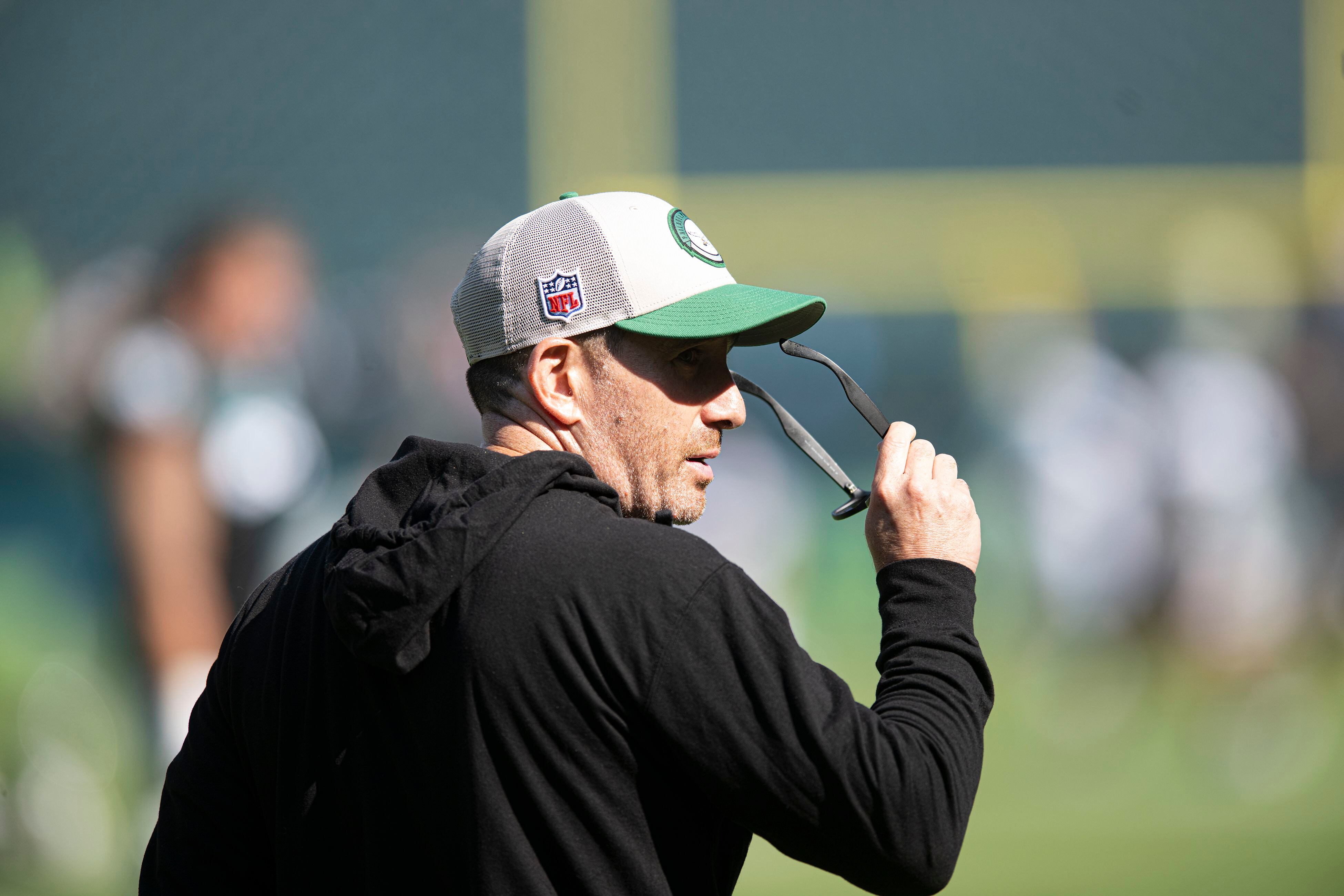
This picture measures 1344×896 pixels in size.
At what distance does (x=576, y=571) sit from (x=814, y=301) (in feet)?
1.81

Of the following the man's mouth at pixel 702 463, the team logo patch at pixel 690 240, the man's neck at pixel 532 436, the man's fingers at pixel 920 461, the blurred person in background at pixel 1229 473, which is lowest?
the blurred person in background at pixel 1229 473

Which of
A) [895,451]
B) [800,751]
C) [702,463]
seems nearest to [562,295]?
[702,463]

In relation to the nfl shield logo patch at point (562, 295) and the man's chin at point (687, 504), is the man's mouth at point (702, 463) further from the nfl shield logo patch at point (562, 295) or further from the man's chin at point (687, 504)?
the nfl shield logo patch at point (562, 295)

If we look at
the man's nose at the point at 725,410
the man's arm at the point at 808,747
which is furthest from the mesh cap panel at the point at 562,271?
the man's arm at the point at 808,747

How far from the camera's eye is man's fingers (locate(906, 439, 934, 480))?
3.96 feet

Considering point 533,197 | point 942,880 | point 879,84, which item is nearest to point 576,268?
point 942,880

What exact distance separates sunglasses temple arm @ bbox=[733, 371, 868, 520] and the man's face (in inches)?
5.4

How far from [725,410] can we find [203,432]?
256cm

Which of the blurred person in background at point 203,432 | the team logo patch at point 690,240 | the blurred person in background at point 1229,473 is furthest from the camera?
the blurred person in background at point 1229,473

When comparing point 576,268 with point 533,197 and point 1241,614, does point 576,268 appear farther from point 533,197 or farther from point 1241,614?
point 1241,614

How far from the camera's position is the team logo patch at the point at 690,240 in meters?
1.28

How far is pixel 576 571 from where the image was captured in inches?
37.7

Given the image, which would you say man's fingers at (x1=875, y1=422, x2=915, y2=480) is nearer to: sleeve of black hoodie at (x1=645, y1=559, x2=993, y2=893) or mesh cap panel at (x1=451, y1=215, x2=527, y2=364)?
sleeve of black hoodie at (x1=645, y1=559, x2=993, y2=893)

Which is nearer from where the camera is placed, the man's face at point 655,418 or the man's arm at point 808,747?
the man's arm at point 808,747
